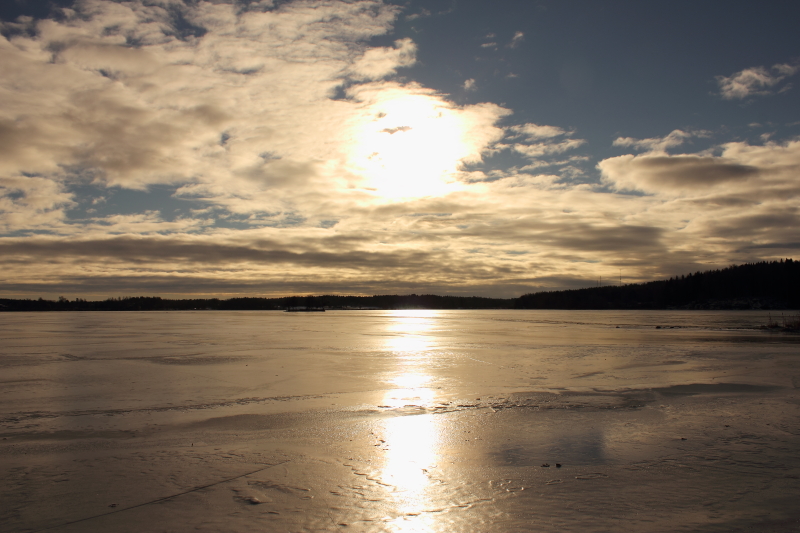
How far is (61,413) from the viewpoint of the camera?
28.6 ft

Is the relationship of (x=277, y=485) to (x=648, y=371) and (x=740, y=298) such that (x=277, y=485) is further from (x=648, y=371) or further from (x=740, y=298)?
(x=740, y=298)

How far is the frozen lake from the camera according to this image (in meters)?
4.52

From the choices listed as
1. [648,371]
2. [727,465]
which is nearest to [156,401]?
[727,465]

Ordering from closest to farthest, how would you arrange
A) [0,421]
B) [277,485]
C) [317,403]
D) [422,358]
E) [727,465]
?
[277,485] < [727,465] < [0,421] < [317,403] < [422,358]

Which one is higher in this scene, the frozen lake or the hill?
the hill

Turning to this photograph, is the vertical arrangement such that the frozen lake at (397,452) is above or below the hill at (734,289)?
below

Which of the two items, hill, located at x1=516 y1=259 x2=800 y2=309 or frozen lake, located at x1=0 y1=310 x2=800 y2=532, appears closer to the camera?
frozen lake, located at x1=0 y1=310 x2=800 y2=532

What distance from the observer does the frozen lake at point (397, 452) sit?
4520mm

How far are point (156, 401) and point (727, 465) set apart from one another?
9564 mm

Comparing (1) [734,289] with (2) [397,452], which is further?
(1) [734,289]

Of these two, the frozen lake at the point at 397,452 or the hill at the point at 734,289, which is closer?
the frozen lake at the point at 397,452

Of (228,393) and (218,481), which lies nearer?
(218,481)

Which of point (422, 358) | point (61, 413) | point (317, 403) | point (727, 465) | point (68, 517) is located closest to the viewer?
point (68, 517)

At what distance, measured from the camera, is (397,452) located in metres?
6.47
